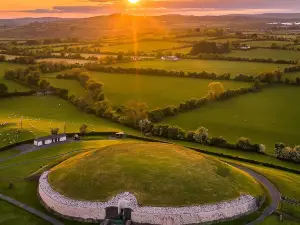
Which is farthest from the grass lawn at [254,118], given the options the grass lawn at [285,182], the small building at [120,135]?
the small building at [120,135]

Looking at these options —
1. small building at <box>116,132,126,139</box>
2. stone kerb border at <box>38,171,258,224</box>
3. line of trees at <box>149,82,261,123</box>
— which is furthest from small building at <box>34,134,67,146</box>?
stone kerb border at <box>38,171,258,224</box>

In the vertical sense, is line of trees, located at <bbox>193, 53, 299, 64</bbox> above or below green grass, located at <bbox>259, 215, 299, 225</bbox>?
above

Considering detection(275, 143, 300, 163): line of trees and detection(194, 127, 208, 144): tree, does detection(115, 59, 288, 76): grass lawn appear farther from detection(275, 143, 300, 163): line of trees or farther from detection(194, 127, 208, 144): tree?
detection(275, 143, 300, 163): line of trees

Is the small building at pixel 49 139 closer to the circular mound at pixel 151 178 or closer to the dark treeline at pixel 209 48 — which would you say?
the circular mound at pixel 151 178

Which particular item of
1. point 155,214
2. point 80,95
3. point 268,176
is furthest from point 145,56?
point 155,214

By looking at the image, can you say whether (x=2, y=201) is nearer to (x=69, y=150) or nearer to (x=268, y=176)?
(x=69, y=150)

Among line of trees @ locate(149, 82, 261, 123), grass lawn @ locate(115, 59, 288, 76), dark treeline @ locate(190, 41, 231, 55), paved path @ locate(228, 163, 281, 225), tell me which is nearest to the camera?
paved path @ locate(228, 163, 281, 225)

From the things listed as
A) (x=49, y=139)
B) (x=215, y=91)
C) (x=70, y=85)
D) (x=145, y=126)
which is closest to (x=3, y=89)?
(x=70, y=85)

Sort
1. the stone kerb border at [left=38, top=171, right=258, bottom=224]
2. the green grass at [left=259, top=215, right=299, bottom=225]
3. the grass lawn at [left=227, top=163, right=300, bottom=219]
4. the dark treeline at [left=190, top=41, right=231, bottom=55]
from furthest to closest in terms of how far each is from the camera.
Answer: the dark treeline at [left=190, top=41, right=231, bottom=55], the grass lawn at [left=227, top=163, right=300, bottom=219], the green grass at [left=259, top=215, right=299, bottom=225], the stone kerb border at [left=38, top=171, right=258, bottom=224]
